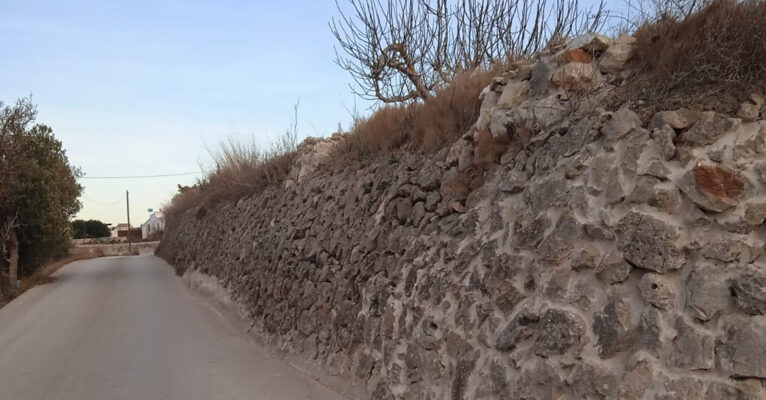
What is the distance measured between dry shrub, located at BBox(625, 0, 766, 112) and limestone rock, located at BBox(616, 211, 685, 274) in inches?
35.1

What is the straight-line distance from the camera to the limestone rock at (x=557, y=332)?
367 centimetres

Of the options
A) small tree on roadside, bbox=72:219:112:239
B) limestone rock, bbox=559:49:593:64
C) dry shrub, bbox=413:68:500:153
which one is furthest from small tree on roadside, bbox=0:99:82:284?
small tree on roadside, bbox=72:219:112:239

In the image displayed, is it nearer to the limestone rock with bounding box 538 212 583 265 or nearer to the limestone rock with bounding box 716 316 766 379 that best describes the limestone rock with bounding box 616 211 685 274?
the limestone rock with bounding box 538 212 583 265

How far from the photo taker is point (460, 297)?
15.8ft

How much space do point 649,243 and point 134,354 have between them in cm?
777

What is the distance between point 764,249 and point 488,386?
2.02 m

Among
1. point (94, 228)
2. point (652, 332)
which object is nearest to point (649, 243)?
point (652, 332)

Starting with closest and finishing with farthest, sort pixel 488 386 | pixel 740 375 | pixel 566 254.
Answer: pixel 740 375 → pixel 566 254 → pixel 488 386

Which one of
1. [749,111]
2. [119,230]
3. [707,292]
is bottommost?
[707,292]

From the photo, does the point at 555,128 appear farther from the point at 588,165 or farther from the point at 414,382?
the point at 414,382

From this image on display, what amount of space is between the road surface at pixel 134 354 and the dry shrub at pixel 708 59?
4530mm

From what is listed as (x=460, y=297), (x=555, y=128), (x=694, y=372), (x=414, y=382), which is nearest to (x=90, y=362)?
(x=414, y=382)

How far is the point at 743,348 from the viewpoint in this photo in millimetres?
2988

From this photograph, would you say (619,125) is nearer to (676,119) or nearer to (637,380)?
(676,119)
